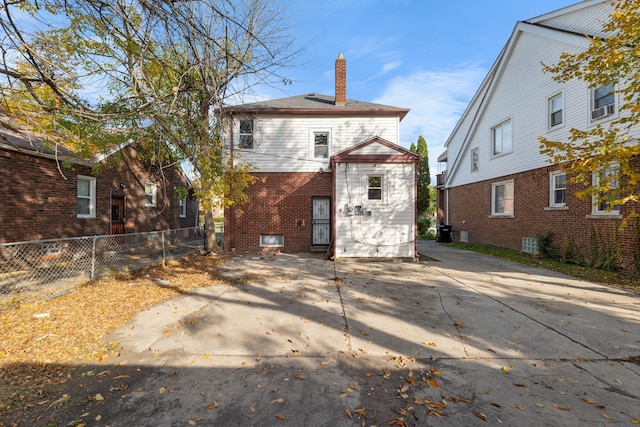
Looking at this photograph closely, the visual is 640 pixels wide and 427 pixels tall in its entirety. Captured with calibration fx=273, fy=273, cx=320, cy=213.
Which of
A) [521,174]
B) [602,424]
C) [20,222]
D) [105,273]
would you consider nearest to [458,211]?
[521,174]

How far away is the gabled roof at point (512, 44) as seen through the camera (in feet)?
30.9

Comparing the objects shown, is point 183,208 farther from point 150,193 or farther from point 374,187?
point 374,187

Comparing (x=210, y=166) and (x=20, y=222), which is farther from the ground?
(x=210, y=166)

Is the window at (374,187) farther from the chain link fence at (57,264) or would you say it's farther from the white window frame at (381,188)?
the chain link fence at (57,264)

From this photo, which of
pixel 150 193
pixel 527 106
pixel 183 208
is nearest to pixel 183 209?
pixel 183 208

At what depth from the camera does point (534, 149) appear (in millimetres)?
11078

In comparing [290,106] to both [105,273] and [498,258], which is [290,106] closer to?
[105,273]

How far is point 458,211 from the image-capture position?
675 inches

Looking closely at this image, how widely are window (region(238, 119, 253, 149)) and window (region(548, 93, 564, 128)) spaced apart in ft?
39.7

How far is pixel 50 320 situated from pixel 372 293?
5.59 m

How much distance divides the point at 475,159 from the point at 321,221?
1014cm

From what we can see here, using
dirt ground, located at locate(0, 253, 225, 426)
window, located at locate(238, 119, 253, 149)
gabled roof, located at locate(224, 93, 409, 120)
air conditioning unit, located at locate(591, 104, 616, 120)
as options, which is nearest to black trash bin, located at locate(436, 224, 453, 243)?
gabled roof, located at locate(224, 93, 409, 120)

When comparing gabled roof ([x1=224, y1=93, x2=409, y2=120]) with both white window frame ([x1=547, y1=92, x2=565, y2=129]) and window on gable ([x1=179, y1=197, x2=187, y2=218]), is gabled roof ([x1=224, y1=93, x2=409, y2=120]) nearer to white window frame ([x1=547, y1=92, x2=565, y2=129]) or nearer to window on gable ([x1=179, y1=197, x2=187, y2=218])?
white window frame ([x1=547, y1=92, x2=565, y2=129])

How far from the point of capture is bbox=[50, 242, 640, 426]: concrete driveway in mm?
2443
